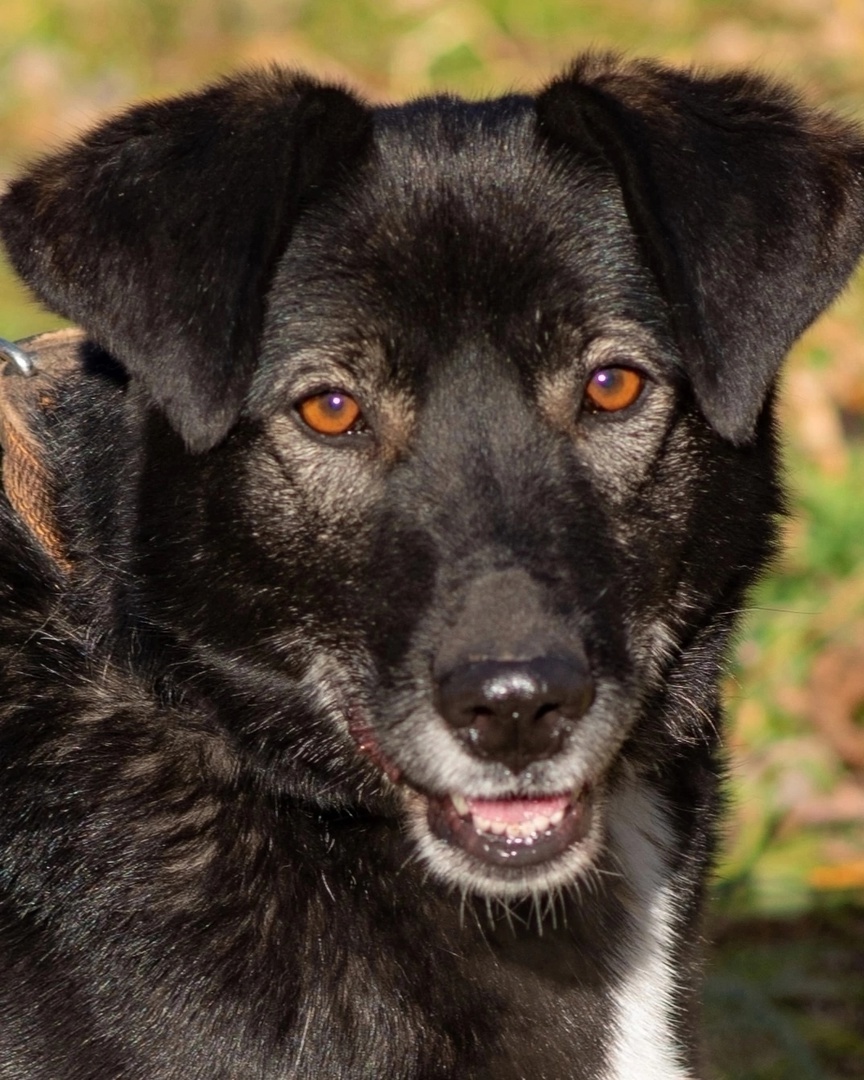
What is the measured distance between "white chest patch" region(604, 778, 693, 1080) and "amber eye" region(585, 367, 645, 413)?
74 cm

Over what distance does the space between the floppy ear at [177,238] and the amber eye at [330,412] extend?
5.3 inches

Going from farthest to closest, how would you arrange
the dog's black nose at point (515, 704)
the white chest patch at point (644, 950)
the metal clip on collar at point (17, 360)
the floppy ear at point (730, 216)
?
the metal clip on collar at point (17, 360) → the white chest patch at point (644, 950) → the floppy ear at point (730, 216) → the dog's black nose at point (515, 704)

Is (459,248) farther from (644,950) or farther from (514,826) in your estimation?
(644,950)

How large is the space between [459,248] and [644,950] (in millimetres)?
1322

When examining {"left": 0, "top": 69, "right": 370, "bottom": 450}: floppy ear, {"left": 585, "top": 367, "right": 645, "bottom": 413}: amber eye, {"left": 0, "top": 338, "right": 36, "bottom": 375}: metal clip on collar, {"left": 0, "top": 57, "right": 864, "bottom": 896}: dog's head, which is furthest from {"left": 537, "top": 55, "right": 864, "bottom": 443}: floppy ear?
{"left": 0, "top": 338, "right": 36, "bottom": 375}: metal clip on collar

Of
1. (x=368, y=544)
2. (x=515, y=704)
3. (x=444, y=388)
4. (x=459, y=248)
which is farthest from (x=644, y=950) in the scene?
(x=459, y=248)

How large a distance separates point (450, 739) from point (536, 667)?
21cm

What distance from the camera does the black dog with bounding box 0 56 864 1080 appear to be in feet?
9.48

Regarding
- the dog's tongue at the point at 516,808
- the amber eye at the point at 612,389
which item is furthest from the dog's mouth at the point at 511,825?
the amber eye at the point at 612,389

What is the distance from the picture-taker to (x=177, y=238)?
291 centimetres

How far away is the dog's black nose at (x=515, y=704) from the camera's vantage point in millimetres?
2711

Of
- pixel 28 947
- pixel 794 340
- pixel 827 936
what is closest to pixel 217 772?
pixel 28 947

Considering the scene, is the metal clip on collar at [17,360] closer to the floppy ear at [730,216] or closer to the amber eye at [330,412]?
the amber eye at [330,412]

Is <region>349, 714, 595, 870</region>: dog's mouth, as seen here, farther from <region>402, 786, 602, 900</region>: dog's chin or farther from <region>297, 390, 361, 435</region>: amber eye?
<region>297, 390, 361, 435</region>: amber eye
